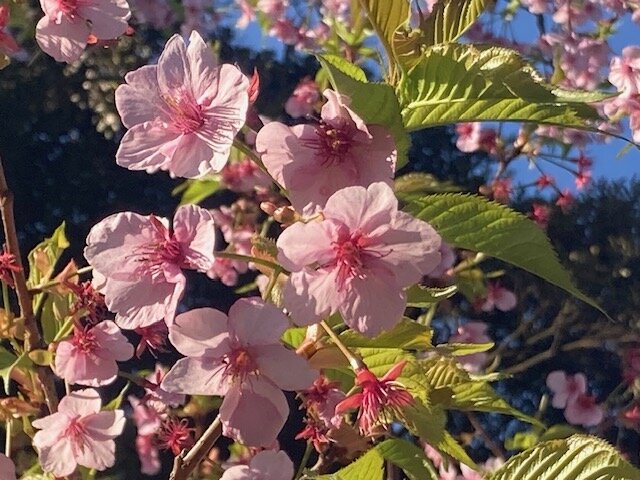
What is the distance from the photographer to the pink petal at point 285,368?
→ 696 millimetres

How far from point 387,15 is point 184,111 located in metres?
0.18

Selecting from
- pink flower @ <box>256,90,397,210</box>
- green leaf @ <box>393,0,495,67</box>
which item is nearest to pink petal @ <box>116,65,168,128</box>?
pink flower @ <box>256,90,397,210</box>

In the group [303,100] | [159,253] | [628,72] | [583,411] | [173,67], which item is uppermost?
[173,67]

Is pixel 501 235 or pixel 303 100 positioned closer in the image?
pixel 501 235

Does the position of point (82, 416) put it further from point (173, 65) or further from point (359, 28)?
point (359, 28)

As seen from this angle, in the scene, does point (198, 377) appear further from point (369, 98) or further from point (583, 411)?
point (583, 411)

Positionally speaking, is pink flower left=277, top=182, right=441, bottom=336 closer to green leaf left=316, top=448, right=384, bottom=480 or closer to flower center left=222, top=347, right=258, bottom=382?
flower center left=222, top=347, right=258, bottom=382

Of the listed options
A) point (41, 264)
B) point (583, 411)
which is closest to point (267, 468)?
point (41, 264)

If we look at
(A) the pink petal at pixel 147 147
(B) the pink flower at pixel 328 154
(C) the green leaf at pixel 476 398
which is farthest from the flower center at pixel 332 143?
(C) the green leaf at pixel 476 398

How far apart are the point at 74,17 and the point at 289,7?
2578 mm

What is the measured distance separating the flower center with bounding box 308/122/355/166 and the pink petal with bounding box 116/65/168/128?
13 centimetres

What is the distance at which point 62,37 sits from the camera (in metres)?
1.00

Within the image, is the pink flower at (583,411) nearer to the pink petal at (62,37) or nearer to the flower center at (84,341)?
the flower center at (84,341)

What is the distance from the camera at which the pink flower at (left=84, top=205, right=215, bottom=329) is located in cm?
72
